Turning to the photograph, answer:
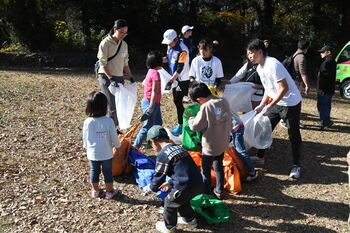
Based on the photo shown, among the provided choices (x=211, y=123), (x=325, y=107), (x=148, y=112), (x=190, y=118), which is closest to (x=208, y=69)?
(x=148, y=112)

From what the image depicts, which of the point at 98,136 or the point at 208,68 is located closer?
the point at 98,136

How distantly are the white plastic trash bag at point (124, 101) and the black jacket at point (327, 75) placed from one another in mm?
3985

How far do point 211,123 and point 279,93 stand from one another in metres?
1.14

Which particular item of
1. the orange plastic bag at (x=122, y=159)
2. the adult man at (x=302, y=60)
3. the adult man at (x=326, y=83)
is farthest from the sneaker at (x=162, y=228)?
the adult man at (x=326, y=83)

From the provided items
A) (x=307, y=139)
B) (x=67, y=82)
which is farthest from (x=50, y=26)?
(x=307, y=139)

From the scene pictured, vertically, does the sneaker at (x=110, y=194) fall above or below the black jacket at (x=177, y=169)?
below

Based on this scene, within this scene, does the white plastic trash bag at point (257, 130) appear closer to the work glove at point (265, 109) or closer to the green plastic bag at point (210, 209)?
the work glove at point (265, 109)

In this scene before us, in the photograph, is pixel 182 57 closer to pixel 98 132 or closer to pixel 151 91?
pixel 151 91

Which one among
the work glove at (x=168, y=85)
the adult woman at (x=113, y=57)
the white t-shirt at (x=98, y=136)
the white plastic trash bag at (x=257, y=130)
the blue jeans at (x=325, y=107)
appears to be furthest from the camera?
the blue jeans at (x=325, y=107)

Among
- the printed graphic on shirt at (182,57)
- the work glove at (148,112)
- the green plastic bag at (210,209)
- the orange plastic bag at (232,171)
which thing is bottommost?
the green plastic bag at (210,209)

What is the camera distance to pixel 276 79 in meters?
4.48

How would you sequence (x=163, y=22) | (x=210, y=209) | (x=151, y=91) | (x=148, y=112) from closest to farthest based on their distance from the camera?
1. (x=210, y=209)
2. (x=148, y=112)
3. (x=151, y=91)
4. (x=163, y=22)

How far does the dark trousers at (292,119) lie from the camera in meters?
4.69

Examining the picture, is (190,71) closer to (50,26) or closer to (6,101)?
(6,101)
